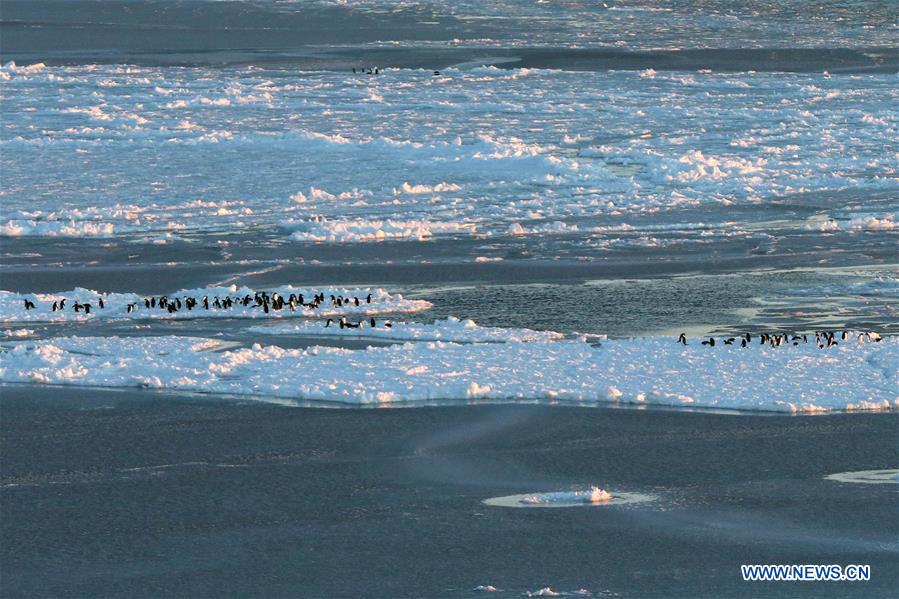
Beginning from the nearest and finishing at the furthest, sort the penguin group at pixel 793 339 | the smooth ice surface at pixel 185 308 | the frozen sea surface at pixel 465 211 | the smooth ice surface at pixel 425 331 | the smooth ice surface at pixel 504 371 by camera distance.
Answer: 1. the smooth ice surface at pixel 504 371
2. the frozen sea surface at pixel 465 211
3. the penguin group at pixel 793 339
4. the smooth ice surface at pixel 425 331
5. the smooth ice surface at pixel 185 308

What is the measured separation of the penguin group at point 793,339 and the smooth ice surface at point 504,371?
11 cm

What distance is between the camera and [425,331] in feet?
39.7

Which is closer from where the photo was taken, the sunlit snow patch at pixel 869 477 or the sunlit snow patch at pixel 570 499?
the sunlit snow patch at pixel 570 499

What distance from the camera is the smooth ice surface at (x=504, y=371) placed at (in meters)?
10.2

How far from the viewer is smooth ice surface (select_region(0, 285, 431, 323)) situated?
42.3 feet

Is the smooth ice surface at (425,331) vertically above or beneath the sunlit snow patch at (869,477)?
above

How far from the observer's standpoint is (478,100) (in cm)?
2784

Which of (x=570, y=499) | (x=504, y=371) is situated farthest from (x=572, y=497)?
(x=504, y=371)

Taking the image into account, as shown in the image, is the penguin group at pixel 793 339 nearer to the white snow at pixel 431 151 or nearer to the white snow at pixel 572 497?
the white snow at pixel 572 497

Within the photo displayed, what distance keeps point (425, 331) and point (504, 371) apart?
58.5 inches

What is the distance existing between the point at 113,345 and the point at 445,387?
2897 millimetres

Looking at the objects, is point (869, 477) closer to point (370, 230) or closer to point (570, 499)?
point (570, 499)

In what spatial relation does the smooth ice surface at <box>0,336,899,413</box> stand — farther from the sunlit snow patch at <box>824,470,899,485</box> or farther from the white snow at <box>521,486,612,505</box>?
the white snow at <box>521,486,612,505</box>

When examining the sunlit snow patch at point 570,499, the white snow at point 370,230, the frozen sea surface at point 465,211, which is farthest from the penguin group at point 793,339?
the white snow at point 370,230
